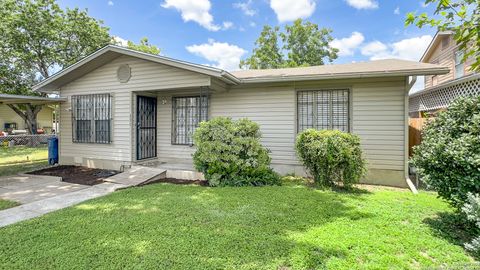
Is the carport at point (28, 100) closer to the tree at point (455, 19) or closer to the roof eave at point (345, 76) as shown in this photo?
the roof eave at point (345, 76)

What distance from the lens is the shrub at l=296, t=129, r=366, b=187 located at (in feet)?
17.6

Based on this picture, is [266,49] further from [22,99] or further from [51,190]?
[51,190]

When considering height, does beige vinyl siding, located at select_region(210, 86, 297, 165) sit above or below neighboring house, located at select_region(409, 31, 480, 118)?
below

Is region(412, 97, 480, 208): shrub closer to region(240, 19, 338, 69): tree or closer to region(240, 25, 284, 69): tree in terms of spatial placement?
region(240, 19, 338, 69): tree

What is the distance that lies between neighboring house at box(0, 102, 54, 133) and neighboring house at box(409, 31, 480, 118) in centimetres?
2978

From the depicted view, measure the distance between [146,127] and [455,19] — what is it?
801 cm

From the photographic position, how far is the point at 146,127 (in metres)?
8.41

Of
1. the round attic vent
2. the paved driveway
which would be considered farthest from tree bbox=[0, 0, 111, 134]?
the paved driveway

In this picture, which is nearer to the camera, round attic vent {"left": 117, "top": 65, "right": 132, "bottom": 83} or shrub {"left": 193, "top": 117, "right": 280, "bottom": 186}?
shrub {"left": 193, "top": 117, "right": 280, "bottom": 186}

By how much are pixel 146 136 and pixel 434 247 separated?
7.84 metres

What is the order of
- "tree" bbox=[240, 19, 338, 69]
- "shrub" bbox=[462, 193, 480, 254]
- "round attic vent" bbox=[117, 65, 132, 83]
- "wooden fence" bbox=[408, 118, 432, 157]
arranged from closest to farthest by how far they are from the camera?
"shrub" bbox=[462, 193, 480, 254] < "wooden fence" bbox=[408, 118, 432, 157] < "round attic vent" bbox=[117, 65, 132, 83] < "tree" bbox=[240, 19, 338, 69]

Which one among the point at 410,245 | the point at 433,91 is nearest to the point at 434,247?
the point at 410,245

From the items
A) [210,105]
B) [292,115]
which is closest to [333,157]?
[292,115]

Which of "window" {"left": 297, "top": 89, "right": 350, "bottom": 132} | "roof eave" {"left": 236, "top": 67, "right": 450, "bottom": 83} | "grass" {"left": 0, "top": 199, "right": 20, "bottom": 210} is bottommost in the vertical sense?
"grass" {"left": 0, "top": 199, "right": 20, "bottom": 210}
